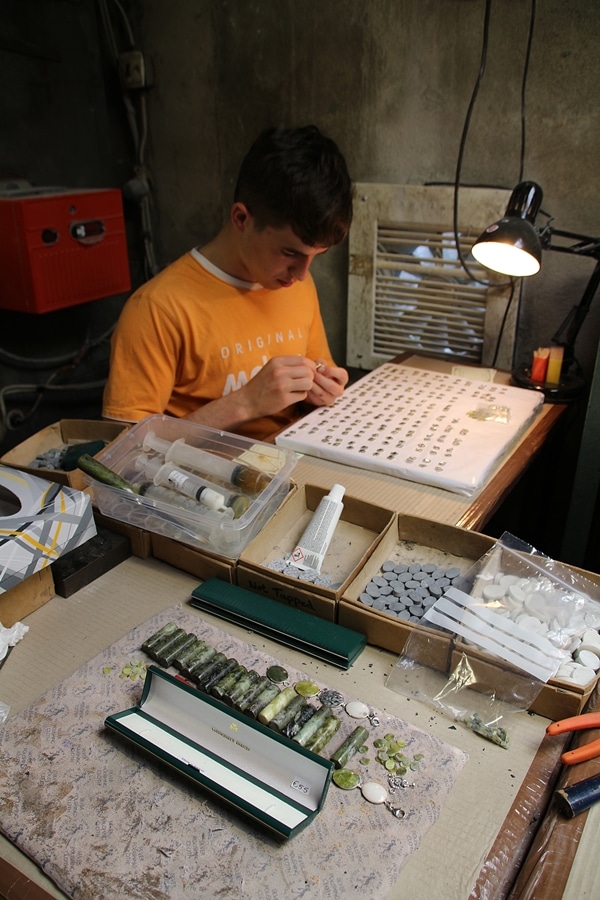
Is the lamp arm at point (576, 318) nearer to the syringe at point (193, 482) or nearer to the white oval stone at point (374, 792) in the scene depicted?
the syringe at point (193, 482)

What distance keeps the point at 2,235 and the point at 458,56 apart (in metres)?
1.41

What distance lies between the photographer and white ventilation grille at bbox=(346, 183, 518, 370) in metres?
1.75

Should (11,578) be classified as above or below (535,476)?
above

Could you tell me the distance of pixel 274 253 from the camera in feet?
4.51

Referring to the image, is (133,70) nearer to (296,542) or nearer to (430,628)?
(296,542)

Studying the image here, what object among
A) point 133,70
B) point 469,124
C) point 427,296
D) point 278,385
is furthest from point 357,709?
point 133,70

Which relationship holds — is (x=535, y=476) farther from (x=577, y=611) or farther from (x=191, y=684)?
(x=191, y=684)

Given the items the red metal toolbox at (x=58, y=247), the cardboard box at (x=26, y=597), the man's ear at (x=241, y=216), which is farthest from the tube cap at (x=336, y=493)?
the red metal toolbox at (x=58, y=247)

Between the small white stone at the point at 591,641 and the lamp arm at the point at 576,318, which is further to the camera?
the lamp arm at the point at 576,318

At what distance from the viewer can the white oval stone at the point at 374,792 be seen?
0.60 meters

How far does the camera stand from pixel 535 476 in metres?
1.68

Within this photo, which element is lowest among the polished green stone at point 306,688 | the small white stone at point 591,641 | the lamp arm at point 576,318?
the polished green stone at point 306,688

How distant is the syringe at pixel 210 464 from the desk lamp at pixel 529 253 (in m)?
0.65

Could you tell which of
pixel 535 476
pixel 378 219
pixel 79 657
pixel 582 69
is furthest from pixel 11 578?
pixel 582 69
